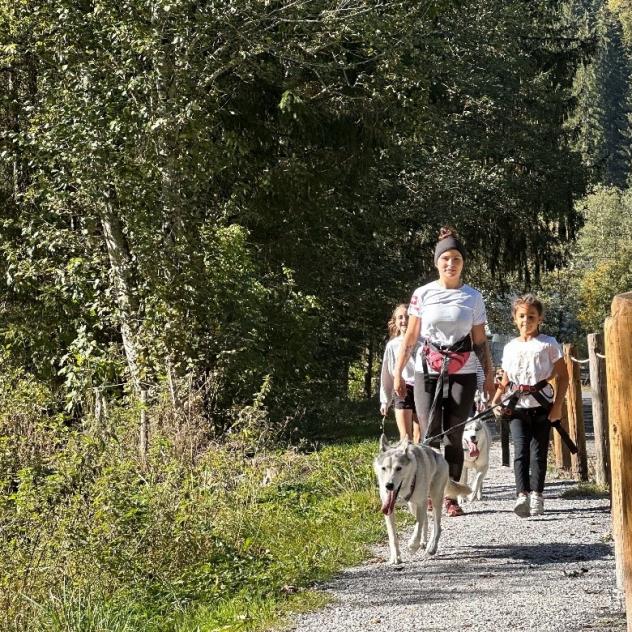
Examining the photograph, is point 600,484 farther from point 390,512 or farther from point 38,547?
point 38,547

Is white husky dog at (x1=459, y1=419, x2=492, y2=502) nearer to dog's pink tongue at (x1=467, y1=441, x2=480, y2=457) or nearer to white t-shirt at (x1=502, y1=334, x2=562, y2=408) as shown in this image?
dog's pink tongue at (x1=467, y1=441, x2=480, y2=457)

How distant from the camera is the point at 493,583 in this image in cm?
760

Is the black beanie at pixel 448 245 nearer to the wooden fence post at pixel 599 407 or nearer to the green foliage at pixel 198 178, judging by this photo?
the wooden fence post at pixel 599 407

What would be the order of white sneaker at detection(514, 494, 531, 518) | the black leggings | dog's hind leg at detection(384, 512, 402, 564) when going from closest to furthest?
dog's hind leg at detection(384, 512, 402, 564)
the black leggings
white sneaker at detection(514, 494, 531, 518)

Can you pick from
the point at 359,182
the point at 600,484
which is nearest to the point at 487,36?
the point at 359,182

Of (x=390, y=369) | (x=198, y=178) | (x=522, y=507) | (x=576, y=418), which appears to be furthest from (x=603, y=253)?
(x=522, y=507)

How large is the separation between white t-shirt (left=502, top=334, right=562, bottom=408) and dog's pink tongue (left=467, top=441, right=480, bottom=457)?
4.53 ft

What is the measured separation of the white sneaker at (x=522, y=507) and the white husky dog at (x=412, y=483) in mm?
1566

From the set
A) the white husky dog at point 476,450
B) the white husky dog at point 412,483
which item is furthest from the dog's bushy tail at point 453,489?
the white husky dog at point 476,450

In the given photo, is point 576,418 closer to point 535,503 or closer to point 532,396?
point 532,396

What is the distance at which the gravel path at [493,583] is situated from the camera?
6660 mm

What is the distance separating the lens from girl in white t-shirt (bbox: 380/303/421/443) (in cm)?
1078

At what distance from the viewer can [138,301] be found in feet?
63.6

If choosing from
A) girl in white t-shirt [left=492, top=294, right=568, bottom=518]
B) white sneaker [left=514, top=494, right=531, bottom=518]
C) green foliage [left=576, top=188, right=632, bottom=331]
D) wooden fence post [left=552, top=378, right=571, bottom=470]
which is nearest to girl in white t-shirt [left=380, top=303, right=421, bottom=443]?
girl in white t-shirt [left=492, top=294, right=568, bottom=518]
